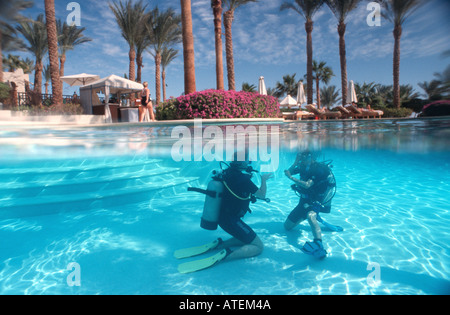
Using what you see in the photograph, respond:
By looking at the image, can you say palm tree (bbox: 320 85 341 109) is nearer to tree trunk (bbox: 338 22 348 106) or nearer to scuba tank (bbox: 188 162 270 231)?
tree trunk (bbox: 338 22 348 106)

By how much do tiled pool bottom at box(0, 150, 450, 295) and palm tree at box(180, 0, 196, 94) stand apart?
638 cm

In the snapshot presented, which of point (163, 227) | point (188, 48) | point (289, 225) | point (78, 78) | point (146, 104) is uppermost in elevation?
point (78, 78)

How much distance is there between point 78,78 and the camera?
2298cm

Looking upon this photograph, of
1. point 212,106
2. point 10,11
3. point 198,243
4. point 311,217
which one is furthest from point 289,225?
point 212,106

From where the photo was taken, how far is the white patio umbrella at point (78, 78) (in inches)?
886

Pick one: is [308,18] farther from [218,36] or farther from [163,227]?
[163,227]

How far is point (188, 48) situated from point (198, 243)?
10.4 metres

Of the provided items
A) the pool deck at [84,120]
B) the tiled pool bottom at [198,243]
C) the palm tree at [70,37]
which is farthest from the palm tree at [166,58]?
the tiled pool bottom at [198,243]

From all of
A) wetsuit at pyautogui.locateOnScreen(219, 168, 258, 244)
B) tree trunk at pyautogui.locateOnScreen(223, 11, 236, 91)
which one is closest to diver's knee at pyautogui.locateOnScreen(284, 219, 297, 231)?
wetsuit at pyautogui.locateOnScreen(219, 168, 258, 244)

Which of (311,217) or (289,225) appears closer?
(311,217)

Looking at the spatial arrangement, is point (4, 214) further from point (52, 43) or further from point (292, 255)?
point (52, 43)

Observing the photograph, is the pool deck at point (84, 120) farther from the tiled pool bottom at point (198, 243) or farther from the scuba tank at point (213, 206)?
the scuba tank at point (213, 206)

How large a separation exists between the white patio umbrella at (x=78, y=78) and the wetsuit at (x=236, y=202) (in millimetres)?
23122

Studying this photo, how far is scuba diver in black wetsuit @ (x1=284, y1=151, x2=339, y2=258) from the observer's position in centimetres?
473
